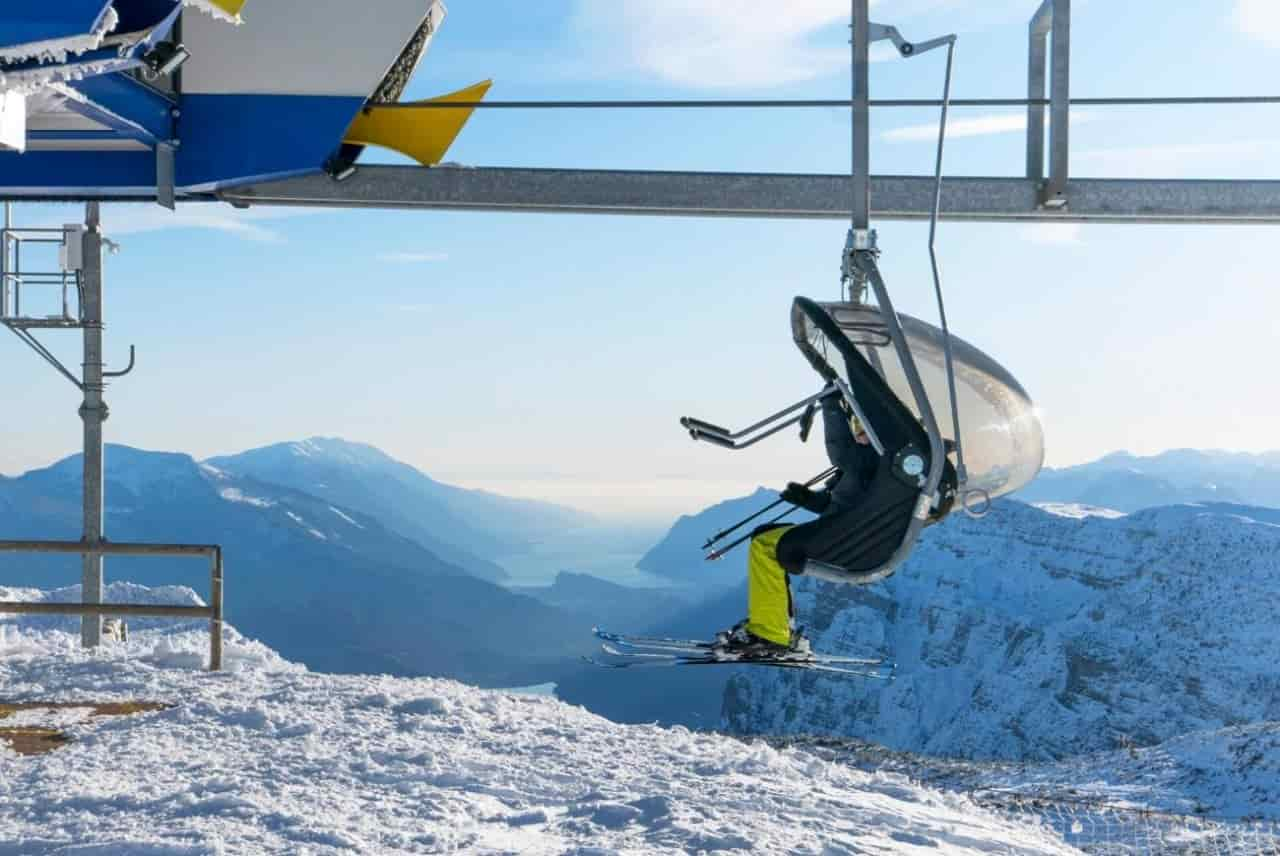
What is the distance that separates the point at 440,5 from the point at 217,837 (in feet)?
15.6

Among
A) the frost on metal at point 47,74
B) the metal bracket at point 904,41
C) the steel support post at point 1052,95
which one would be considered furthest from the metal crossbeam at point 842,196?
the frost on metal at point 47,74

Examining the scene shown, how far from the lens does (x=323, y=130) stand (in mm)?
7805

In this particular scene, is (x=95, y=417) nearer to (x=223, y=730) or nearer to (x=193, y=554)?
(x=193, y=554)

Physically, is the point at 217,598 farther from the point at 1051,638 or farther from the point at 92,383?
the point at 1051,638

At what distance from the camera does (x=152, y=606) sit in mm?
10359

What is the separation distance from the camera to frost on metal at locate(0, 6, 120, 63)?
5.17 m

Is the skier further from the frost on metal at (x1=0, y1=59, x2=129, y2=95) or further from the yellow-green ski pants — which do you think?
the frost on metal at (x1=0, y1=59, x2=129, y2=95)

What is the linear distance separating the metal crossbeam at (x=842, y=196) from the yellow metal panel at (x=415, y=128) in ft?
0.70

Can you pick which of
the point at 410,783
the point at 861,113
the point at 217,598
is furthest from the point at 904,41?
the point at 217,598

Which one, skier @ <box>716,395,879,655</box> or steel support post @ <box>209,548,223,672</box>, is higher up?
skier @ <box>716,395,879,655</box>

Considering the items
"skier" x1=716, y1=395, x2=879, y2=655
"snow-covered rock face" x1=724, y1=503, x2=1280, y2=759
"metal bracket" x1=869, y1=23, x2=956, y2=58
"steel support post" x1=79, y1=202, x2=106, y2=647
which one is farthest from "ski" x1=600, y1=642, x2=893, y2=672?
"snow-covered rock face" x1=724, y1=503, x2=1280, y2=759

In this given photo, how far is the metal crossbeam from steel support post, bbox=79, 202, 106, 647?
5.72 metres

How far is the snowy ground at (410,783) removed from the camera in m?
6.80

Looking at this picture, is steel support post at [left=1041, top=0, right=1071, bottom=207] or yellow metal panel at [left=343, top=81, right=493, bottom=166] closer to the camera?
steel support post at [left=1041, top=0, right=1071, bottom=207]
